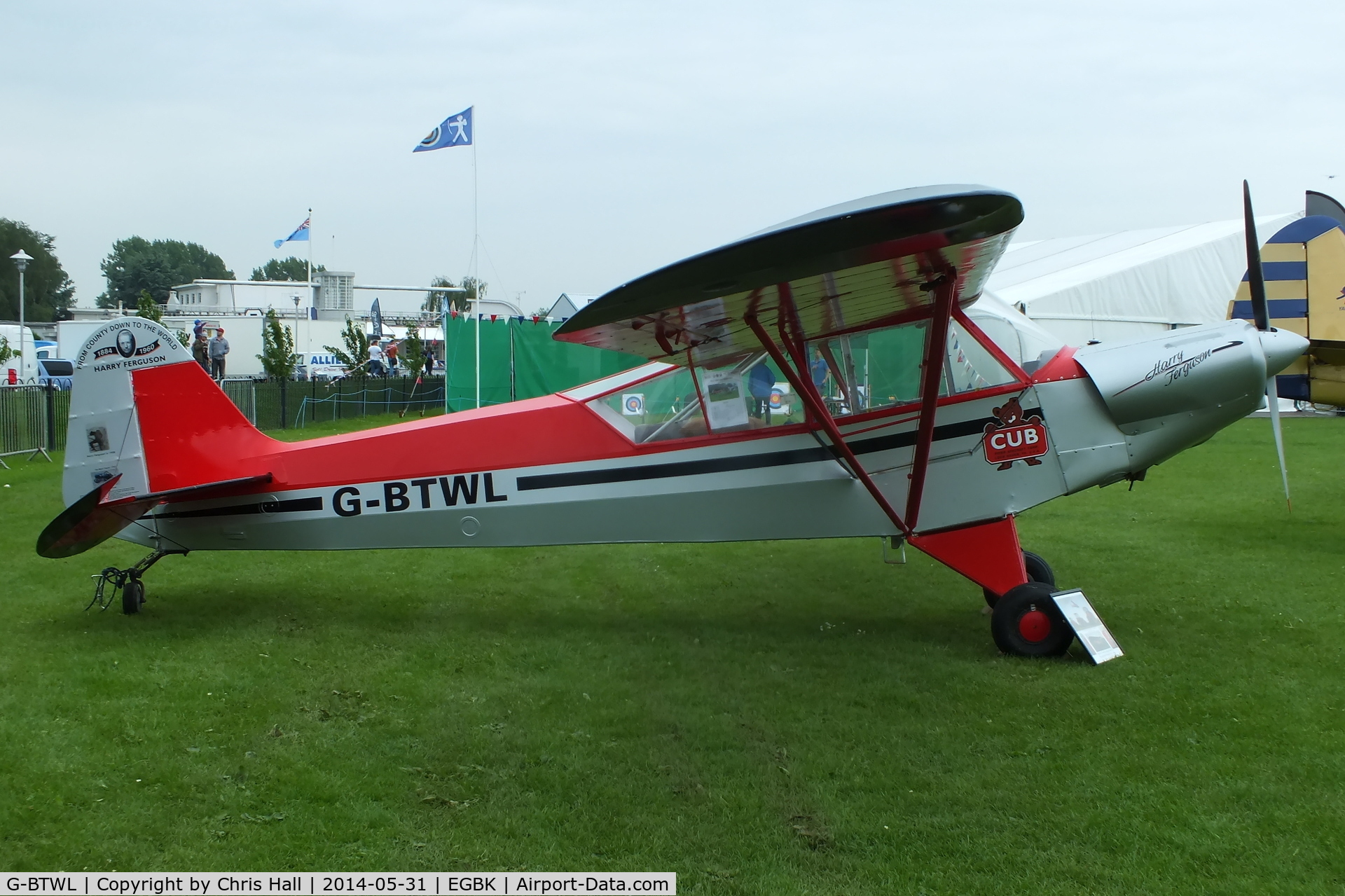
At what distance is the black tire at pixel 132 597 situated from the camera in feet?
23.0

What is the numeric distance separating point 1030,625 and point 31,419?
1594 cm

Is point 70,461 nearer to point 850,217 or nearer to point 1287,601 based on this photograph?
point 850,217

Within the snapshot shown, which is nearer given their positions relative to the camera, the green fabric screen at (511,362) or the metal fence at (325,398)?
the metal fence at (325,398)

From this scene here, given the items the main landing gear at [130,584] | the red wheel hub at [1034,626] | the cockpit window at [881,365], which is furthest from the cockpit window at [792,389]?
the main landing gear at [130,584]

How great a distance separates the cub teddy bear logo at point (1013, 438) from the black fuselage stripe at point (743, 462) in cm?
4

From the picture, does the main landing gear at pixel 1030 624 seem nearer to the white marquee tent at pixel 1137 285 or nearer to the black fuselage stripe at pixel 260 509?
the black fuselage stripe at pixel 260 509

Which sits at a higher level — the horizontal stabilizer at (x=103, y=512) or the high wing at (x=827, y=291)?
the high wing at (x=827, y=291)

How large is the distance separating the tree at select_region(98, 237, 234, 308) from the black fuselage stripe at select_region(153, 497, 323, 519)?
110 metres

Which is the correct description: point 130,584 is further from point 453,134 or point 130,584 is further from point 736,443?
point 453,134

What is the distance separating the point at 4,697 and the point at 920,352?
5.64 m

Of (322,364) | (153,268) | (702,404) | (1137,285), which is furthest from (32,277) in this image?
(702,404)

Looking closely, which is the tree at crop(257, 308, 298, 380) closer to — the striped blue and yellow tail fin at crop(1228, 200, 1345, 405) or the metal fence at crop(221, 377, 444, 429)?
the metal fence at crop(221, 377, 444, 429)

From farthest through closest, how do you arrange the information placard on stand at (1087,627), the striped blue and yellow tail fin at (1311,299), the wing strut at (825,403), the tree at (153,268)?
the tree at (153,268) < the striped blue and yellow tail fin at (1311,299) < the information placard on stand at (1087,627) < the wing strut at (825,403)

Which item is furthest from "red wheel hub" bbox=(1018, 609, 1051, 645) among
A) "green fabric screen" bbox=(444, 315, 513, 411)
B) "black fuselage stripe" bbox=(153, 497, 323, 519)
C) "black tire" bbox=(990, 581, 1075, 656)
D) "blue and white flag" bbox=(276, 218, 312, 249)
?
"blue and white flag" bbox=(276, 218, 312, 249)
